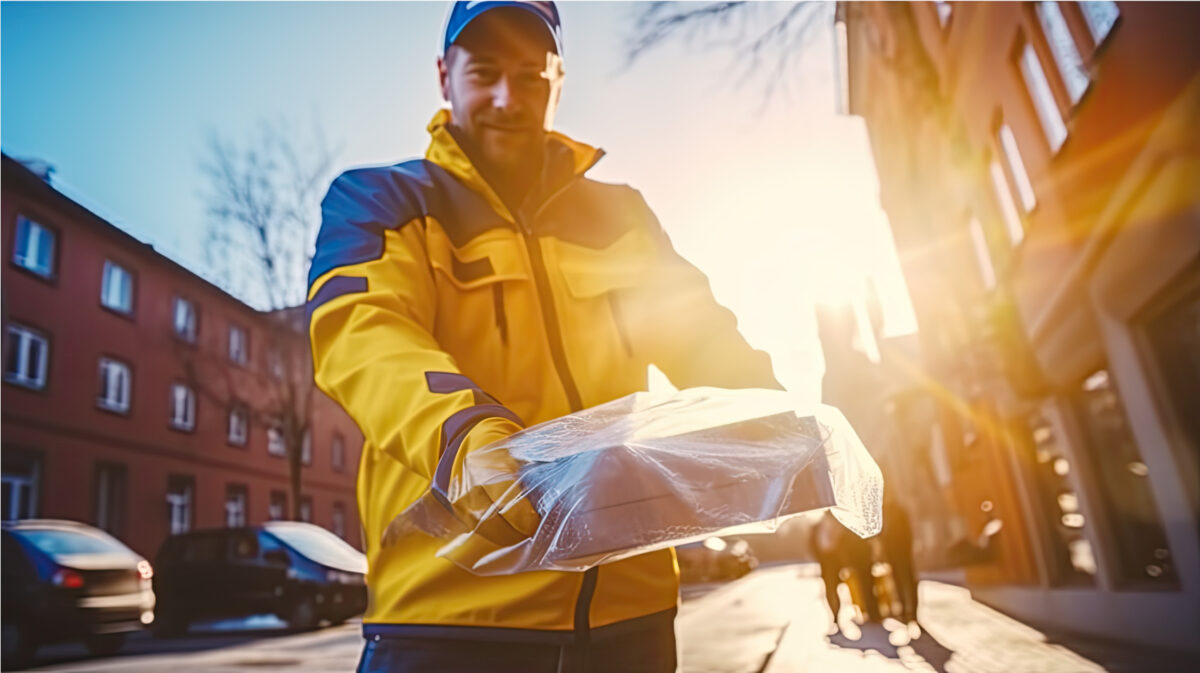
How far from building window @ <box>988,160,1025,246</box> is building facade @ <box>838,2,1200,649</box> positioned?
0.10 feet

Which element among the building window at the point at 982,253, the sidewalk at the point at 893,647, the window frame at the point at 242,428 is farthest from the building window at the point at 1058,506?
the window frame at the point at 242,428

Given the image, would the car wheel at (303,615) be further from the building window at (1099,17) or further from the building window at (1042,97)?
the building window at (1099,17)

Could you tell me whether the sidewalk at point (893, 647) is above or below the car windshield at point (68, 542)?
below

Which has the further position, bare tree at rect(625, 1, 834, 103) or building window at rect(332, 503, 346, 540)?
building window at rect(332, 503, 346, 540)

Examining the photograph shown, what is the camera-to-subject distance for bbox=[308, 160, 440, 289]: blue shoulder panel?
107 cm

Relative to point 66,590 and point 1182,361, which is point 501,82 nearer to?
point 1182,361

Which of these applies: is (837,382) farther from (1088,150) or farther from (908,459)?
(908,459)

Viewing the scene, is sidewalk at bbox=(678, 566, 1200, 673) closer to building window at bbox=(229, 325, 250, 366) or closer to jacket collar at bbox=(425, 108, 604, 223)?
jacket collar at bbox=(425, 108, 604, 223)

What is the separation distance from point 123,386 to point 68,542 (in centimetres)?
1007

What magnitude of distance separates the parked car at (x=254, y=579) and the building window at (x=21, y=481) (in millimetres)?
5294

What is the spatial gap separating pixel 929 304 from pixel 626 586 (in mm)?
14569

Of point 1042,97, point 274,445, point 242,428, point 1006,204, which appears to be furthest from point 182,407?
point 1042,97

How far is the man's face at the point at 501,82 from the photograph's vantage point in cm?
131

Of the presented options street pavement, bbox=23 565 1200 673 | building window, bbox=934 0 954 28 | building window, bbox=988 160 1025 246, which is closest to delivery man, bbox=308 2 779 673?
street pavement, bbox=23 565 1200 673
